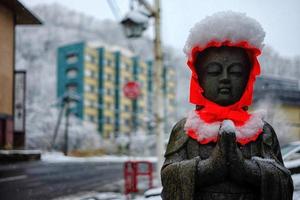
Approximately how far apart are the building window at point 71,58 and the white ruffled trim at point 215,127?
55096 millimetres

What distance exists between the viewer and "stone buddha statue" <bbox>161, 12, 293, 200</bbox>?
2662 mm

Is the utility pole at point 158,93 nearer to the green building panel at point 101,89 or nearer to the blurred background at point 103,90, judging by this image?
the blurred background at point 103,90

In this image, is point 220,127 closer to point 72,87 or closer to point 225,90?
point 225,90

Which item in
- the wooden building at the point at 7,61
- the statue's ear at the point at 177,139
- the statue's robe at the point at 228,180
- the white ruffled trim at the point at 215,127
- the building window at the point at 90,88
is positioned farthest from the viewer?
the building window at the point at 90,88

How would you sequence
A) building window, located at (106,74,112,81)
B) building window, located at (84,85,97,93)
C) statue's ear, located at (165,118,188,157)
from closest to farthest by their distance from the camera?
1. statue's ear, located at (165,118,188,157)
2. building window, located at (84,85,97,93)
3. building window, located at (106,74,112,81)

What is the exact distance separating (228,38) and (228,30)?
0.06 metres

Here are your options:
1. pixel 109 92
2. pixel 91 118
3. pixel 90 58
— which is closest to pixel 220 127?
pixel 91 118

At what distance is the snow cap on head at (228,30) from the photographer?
9.48 feet

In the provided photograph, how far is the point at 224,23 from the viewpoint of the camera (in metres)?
2.91

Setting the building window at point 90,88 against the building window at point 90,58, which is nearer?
the building window at point 90,58

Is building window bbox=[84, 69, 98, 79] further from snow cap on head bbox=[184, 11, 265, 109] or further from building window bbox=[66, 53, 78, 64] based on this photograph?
snow cap on head bbox=[184, 11, 265, 109]

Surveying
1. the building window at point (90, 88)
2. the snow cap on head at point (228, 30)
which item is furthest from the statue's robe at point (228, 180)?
the building window at point (90, 88)

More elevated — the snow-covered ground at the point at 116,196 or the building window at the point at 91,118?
the snow-covered ground at the point at 116,196

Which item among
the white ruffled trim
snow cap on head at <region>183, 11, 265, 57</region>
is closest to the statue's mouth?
the white ruffled trim
